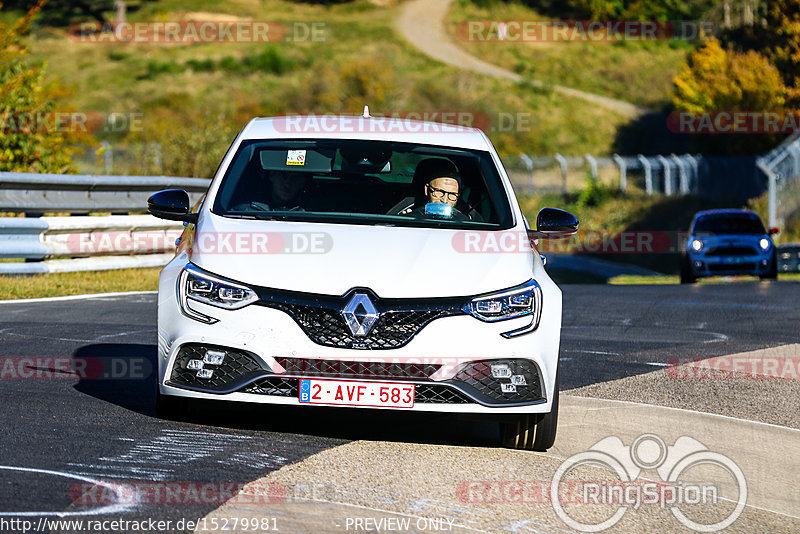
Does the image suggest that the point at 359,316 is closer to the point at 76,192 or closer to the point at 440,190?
the point at 440,190

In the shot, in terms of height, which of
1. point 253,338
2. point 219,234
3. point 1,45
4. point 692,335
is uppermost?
point 1,45

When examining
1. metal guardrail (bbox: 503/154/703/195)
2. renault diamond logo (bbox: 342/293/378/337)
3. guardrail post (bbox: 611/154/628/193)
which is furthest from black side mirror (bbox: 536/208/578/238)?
guardrail post (bbox: 611/154/628/193)

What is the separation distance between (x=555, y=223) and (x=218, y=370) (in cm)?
227

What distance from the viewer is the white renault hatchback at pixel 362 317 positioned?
6023mm

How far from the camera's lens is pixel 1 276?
47.2 feet

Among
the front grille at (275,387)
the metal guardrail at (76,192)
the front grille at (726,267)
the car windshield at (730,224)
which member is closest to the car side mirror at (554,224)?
the front grille at (275,387)

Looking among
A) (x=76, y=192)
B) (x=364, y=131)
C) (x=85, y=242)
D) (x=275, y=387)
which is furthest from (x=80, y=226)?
(x=275, y=387)

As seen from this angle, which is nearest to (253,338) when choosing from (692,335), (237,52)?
(692,335)

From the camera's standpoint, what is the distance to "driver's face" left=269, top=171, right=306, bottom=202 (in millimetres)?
7246

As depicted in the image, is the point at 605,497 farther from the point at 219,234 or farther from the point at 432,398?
the point at 219,234

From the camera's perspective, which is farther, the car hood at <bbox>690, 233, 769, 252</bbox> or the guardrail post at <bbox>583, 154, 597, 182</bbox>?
the guardrail post at <bbox>583, 154, 597, 182</bbox>

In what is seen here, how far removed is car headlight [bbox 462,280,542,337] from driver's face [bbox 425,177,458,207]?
119cm

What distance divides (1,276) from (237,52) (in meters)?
71.7

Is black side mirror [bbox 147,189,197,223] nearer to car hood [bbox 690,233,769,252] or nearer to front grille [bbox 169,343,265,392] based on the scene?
front grille [bbox 169,343,265,392]
